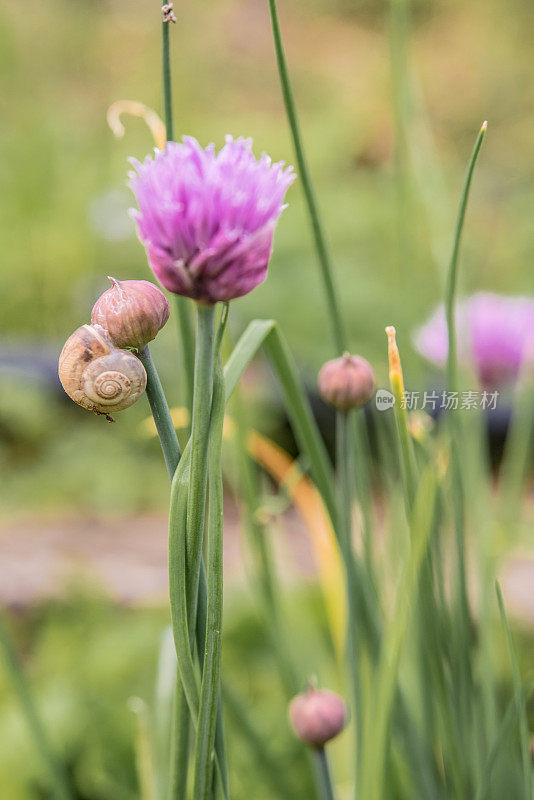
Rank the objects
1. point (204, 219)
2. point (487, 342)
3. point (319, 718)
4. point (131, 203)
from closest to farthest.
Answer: point (204, 219) < point (319, 718) < point (487, 342) < point (131, 203)

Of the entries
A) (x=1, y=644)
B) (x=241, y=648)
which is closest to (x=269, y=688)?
(x=241, y=648)

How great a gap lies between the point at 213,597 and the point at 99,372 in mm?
67

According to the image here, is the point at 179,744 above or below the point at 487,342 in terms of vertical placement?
below

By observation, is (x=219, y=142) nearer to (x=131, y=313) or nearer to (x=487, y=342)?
(x=487, y=342)

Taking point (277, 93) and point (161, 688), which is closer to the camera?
point (161, 688)

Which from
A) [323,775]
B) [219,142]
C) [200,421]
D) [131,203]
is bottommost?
[323,775]

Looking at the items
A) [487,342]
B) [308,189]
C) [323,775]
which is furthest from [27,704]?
[487,342]

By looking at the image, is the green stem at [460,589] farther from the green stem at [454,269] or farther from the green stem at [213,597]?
the green stem at [213,597]

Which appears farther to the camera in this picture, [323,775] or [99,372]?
[323,775]

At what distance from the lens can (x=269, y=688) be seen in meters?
0.64

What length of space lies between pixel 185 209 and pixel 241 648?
0.58 meters

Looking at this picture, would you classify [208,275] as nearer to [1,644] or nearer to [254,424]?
[1,644]

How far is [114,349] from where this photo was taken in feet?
0.62

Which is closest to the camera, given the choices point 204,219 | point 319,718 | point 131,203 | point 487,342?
point 204,219
